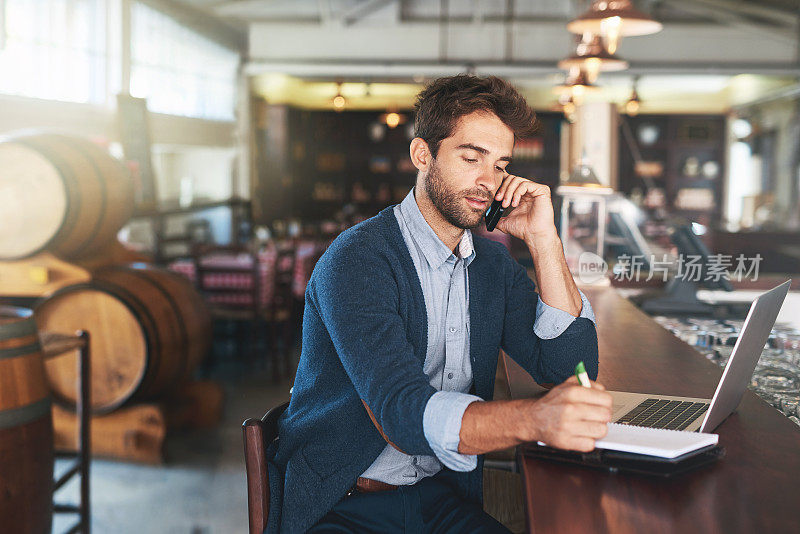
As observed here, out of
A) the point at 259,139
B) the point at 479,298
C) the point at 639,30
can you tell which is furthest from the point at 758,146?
the point at 479,298

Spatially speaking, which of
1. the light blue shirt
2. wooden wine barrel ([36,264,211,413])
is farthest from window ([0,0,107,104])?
the light blue shirt

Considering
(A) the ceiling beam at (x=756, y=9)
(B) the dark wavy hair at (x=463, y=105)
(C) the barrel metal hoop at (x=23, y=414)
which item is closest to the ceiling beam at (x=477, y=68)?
(A) the ceiling beam at (x=756, y=9)

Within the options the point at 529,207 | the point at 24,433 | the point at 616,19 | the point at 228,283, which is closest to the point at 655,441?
the point at 529,207

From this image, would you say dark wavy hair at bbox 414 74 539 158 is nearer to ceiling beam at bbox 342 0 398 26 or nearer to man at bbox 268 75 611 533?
man at bbox 268 75 611 533

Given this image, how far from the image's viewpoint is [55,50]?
6477 millimetres

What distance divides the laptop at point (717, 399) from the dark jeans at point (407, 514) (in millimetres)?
394

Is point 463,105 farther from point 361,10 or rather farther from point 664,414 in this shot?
point 361,10

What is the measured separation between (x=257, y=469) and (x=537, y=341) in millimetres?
737

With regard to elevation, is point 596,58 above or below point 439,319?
above

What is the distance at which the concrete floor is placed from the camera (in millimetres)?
3295

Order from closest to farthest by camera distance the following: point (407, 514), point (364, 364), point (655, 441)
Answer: point (655, 441)
point (364, 364)
point (407, 514)

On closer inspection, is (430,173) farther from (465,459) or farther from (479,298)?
(465,459)

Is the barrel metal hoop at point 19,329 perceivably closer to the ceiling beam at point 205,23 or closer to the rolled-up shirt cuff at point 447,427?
the rolled-up shirt cuff at point 447,427

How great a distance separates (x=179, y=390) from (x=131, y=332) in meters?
0.87
